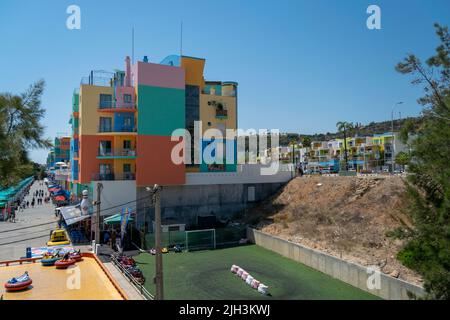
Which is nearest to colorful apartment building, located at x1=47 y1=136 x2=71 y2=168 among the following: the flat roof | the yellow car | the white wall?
the white wall

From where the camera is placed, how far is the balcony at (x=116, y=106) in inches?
1469

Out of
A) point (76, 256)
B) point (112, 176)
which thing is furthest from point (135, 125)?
point (76, 256)

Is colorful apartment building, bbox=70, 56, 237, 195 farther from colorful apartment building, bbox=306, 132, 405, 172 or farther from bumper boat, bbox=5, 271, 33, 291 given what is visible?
colorful apartment building, bbox=306, 132, 405, 172

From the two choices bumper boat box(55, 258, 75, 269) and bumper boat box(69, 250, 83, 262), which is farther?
bumper boat box(69, 250, 83, 262)

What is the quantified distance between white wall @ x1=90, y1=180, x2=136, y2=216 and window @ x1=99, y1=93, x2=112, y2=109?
28.3ft

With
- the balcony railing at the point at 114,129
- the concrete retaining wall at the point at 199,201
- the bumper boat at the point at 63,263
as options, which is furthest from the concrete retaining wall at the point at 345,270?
the balcony railing at the point at 114,129

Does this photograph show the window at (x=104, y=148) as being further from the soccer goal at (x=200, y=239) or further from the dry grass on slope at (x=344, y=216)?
the dry grass on slope at (x=344, y=216)

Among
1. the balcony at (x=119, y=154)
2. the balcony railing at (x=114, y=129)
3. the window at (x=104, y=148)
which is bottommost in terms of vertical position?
the balcony at (x=119, y=154)

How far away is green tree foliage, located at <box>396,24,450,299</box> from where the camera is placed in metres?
11.9

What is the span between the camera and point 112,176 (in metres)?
37.2

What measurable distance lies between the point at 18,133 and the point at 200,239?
79.6 feet

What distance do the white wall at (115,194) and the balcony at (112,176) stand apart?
4.86 feet
